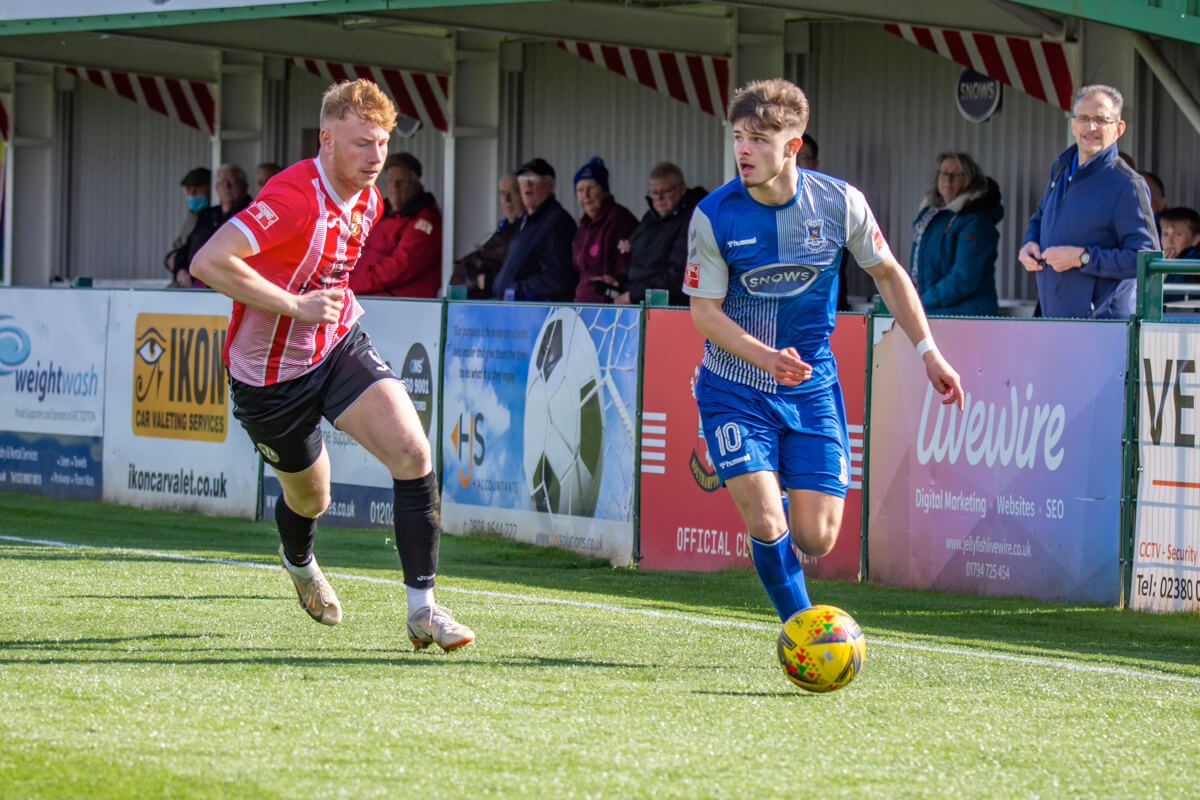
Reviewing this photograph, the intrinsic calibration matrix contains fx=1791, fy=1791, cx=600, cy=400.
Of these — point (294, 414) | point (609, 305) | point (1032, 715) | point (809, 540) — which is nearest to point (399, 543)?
point (294, 414)

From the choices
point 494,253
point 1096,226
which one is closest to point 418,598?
point 1096,226

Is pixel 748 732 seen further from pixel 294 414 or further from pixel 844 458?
pixel 294 414

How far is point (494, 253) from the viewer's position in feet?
47.0

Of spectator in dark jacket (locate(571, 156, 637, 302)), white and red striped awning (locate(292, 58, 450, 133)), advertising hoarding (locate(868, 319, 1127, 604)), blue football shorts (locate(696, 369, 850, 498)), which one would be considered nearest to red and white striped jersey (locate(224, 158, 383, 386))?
blue football shorts (locate(696, 369, 850, 498))

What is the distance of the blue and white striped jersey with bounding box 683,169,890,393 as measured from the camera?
245 inches

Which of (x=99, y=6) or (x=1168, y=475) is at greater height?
A: (x=99, y=6)

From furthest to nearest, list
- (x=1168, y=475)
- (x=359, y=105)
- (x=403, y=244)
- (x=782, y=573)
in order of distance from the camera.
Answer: (x=403, y=244), (x=1168, y=475), (x=359, y=105), (x=782, y=573)

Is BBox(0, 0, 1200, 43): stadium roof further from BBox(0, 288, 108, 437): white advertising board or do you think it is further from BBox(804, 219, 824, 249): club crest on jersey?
BBox(804, 219, 824, 249): club crest on jersey

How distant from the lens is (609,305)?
11.3 meters

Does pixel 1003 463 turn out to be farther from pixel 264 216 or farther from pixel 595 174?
pixel 595 174

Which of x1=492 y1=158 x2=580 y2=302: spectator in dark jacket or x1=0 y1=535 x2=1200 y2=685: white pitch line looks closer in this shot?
x1=0 y1=535 x2=1200 y2=685: white pitch line

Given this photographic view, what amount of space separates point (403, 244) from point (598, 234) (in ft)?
6.37

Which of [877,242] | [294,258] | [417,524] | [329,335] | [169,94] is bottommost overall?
[417,524]

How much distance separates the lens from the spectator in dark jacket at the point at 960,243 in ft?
37.3
